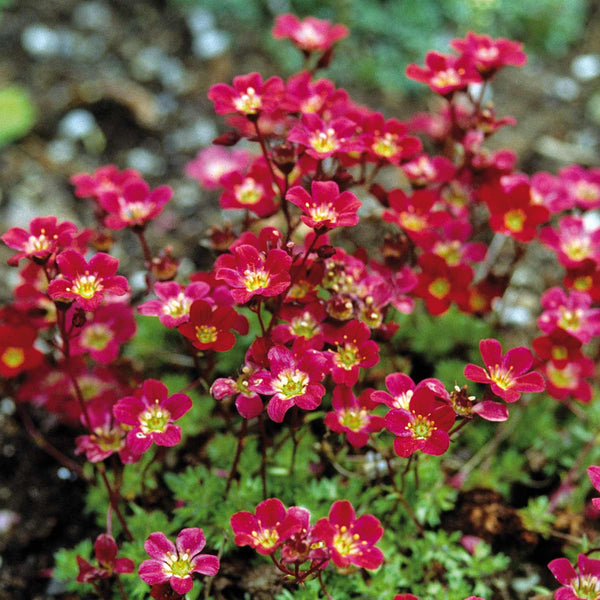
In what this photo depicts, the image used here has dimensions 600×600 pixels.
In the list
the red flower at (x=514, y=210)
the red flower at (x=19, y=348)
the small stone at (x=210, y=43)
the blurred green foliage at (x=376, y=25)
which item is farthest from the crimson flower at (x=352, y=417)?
the small stone at (x=210, y=43)

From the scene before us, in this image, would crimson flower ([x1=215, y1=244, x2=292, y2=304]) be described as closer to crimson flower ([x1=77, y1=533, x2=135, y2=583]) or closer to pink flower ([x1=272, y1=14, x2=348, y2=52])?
crimson flower ([x1=77, y1=533, x2=135, y2=583])

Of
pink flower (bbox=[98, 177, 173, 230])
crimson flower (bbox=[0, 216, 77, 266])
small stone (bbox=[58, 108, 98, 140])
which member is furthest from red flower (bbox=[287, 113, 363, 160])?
small stone (bbox=[58, 108, 98, 140])

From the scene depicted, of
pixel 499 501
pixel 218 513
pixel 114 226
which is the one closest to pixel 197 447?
pixel 218 513


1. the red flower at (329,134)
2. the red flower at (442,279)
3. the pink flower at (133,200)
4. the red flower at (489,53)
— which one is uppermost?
the red flower at (489,53)

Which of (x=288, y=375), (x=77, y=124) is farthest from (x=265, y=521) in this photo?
(x=77, y=124)

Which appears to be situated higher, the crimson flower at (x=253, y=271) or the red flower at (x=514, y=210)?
the crimson flower at (x=253, y=271)

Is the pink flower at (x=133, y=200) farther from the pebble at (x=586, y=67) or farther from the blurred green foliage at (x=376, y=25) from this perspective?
the pebble at (x=586, y=67)

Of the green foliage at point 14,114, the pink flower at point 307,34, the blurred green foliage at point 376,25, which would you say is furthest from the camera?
the blurred green foliage at point 376,25
